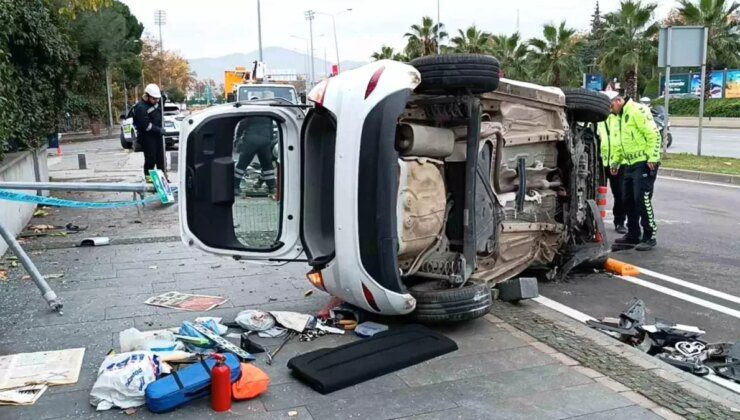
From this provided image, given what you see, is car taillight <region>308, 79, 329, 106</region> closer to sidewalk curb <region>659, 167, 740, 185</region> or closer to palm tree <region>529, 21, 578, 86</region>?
sidewalk curb <region>659, 167, 740, 185</region>

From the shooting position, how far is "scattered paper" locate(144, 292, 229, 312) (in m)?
5.31

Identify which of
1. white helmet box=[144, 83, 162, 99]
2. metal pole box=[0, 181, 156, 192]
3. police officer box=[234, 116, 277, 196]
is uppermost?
white helmet box=[144, 83, 162, 99]

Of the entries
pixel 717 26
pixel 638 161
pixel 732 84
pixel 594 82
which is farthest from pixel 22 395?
pixel 732 84

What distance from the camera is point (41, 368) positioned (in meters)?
4.03

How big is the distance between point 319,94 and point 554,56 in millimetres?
34648

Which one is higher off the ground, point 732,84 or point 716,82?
point 716,82

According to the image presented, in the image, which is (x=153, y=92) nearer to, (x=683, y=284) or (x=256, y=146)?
(x=256, y=146)

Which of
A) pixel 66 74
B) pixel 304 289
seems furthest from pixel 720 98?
pixel 304 289

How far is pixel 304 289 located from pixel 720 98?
42.0 m

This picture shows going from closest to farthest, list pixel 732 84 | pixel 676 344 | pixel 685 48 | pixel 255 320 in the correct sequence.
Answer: pixel 676 344 → pixel 255 320 → pixel 685 48 → pixel 732 84

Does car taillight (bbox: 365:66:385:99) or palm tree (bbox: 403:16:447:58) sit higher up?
palm tree (bbox: 403:16:447:58)

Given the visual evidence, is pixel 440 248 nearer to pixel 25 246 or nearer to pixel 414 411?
pixel 414 411

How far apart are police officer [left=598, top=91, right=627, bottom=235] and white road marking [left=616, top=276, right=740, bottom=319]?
6.04 ft

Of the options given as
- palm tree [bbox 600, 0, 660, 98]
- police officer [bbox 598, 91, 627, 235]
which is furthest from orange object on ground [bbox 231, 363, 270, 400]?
palm tree [bbox 600, 0, 660, 98]
